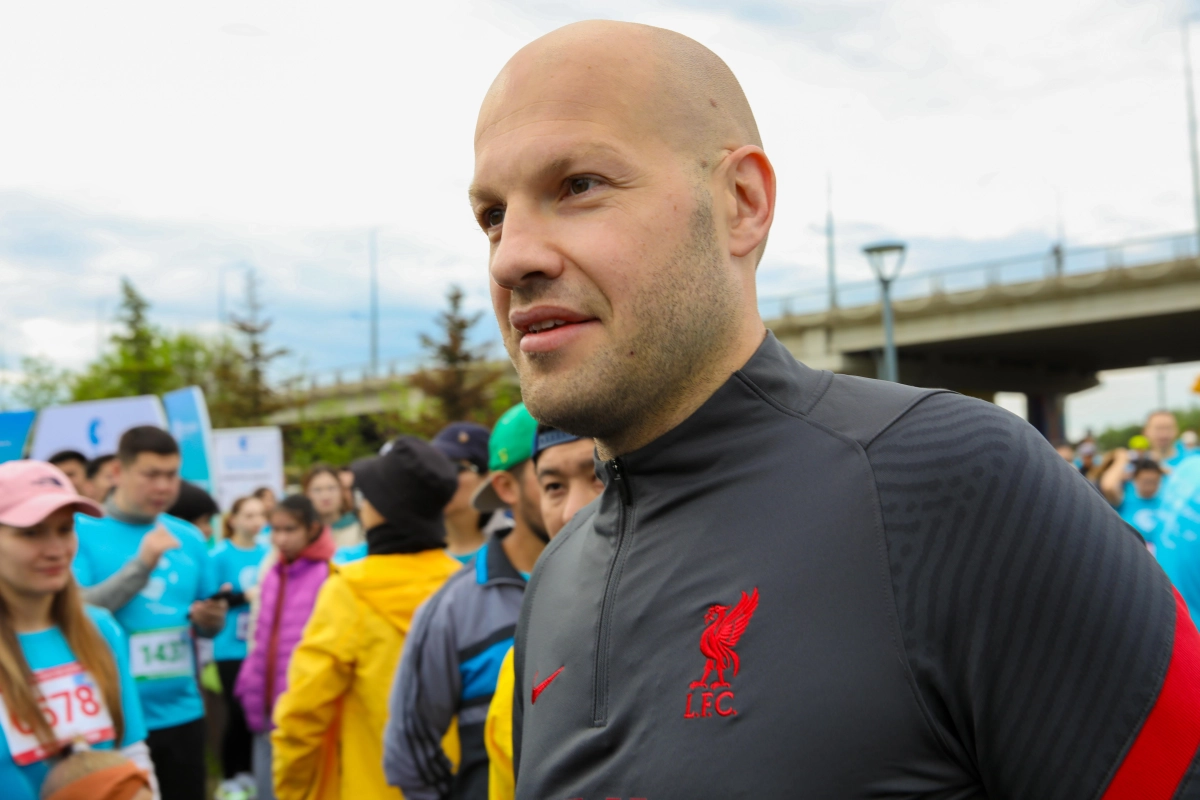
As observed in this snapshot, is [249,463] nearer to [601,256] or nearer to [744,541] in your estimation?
[601,256]

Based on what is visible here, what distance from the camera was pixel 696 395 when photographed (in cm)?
150

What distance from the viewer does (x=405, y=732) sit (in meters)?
3.62

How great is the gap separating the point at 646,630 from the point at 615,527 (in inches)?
9.7

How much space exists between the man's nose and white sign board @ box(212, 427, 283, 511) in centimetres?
1390

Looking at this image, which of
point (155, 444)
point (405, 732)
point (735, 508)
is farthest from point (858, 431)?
point (155, 444)

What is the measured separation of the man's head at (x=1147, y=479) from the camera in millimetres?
8922

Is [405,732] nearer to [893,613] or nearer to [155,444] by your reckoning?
[893,613]

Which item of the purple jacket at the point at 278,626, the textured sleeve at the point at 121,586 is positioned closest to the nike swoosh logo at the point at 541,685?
the textured sleeve at the point at 121,586

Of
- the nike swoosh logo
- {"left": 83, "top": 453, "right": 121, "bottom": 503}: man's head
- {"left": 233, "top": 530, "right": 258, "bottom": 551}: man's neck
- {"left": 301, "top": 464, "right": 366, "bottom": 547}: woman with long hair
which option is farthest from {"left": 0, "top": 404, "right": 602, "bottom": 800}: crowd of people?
{"left": 233, "top": 530, "right": 258, "bottom": 551}: man's neck

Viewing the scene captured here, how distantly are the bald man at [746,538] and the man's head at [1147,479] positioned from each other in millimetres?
8713

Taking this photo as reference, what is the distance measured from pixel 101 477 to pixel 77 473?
15.2 inches

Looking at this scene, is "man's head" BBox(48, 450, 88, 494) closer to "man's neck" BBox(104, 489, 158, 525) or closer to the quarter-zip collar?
"man's neck" BBox(104, 489, 158, 525)

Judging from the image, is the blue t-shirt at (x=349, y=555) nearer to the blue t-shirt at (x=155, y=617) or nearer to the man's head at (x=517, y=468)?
the blue t-shirt at (x=155, y=617)

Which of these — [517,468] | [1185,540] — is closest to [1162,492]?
[1185,540]
